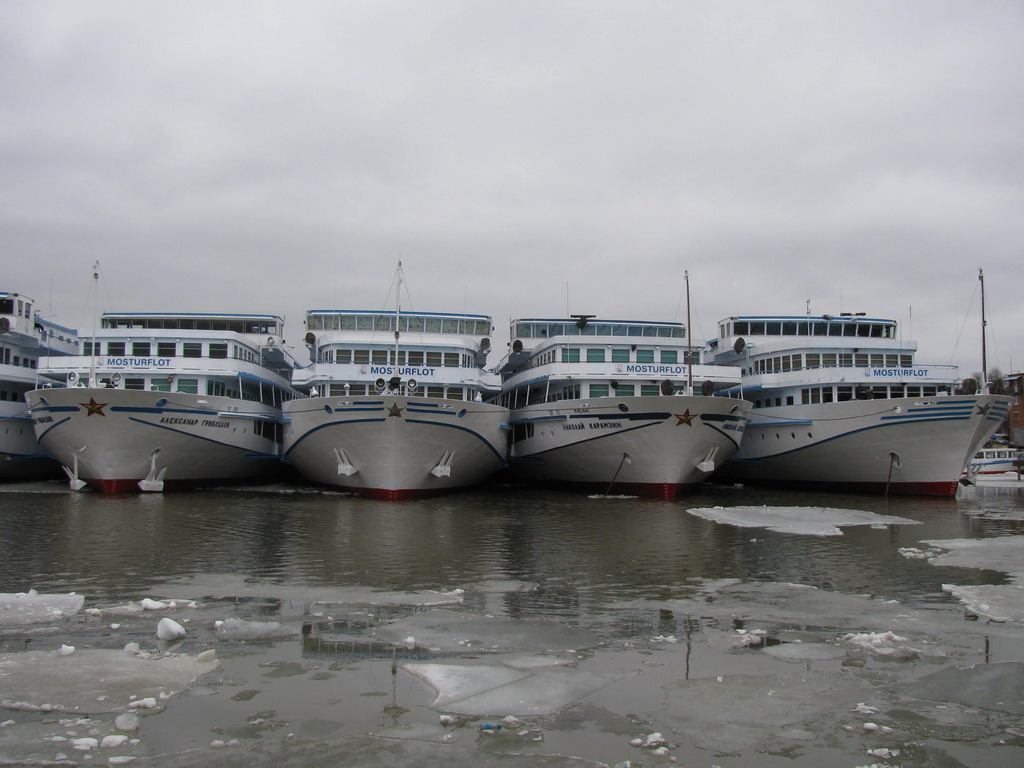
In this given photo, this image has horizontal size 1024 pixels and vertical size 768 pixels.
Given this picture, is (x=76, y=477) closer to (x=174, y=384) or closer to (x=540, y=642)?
(x=174, y=384)

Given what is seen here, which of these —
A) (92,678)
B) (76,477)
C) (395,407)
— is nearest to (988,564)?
(92,678)

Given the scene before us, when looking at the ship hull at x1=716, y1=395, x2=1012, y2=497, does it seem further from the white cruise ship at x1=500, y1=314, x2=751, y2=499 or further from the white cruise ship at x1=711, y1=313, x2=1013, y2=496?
the white cruise ship at x1=500, y1=314, x2=751, y2=499

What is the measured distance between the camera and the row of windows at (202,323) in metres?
40.0

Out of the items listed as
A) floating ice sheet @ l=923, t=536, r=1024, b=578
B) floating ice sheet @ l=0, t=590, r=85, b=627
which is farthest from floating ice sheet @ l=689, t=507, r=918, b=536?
floating ice sheet @ l=0, t=590, r=85, b=627

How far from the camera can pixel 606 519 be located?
79.1 feet

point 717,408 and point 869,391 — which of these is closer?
point 717,408

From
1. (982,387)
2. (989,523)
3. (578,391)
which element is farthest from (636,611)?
(982,387)

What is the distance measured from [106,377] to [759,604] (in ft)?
104

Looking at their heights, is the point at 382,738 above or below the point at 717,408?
below

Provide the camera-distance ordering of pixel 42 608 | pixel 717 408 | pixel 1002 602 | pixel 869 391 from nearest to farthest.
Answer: pixel 42 608, pixel 1002 602, pixel 717 408, pixel 869 391

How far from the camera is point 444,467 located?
3069 centimetres

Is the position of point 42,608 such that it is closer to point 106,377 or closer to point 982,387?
point 106,377

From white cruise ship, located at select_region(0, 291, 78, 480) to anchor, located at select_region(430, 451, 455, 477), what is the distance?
20.5m

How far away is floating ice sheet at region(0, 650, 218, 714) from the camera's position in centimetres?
702
